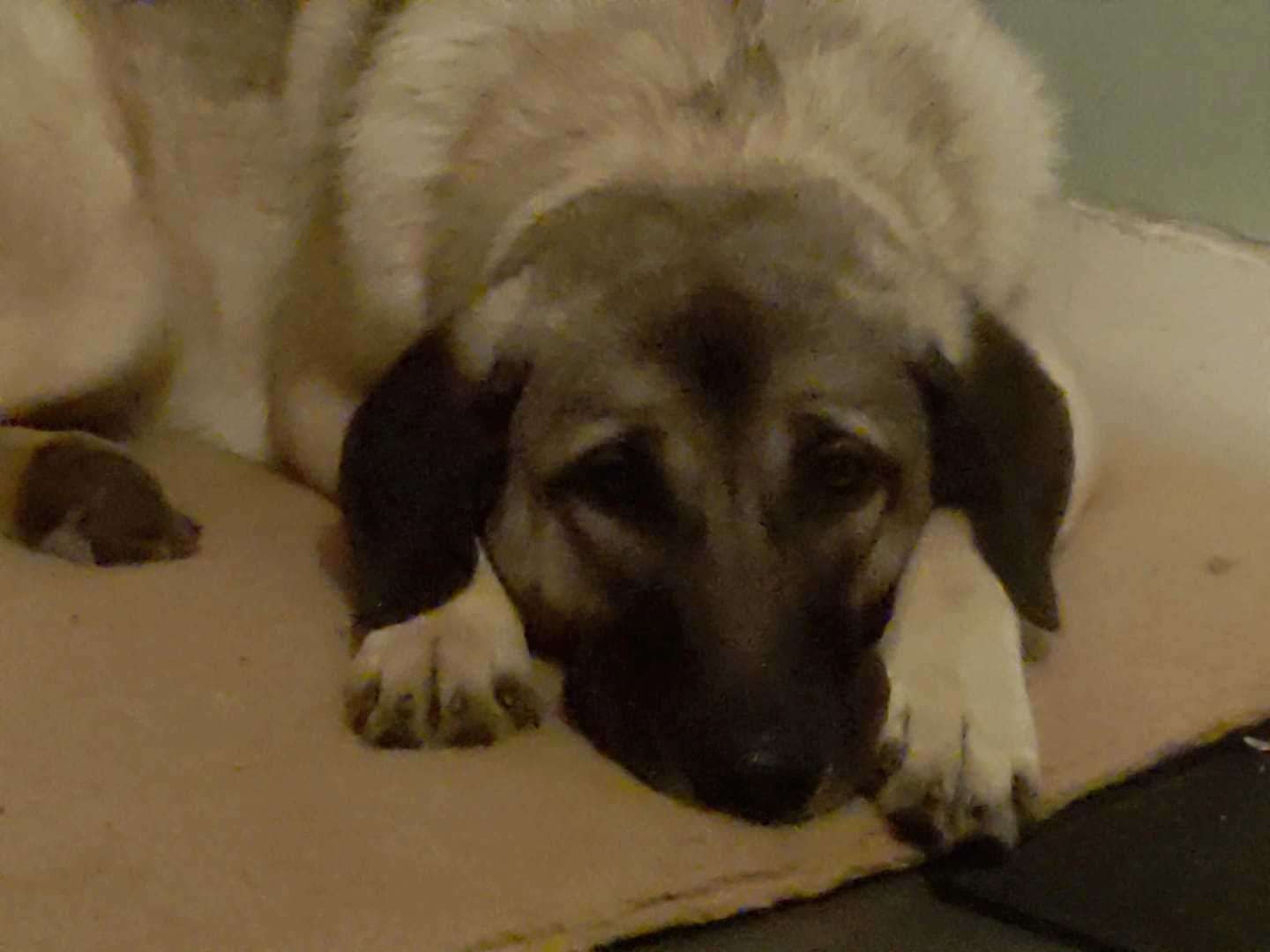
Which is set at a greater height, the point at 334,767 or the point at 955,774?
the point at 955,774

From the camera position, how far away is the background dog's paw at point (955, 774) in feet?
3.75

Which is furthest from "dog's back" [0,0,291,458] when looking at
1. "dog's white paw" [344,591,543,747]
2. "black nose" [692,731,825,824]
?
"black nose" [692,731,825,824]

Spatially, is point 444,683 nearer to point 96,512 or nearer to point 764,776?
point 764,776

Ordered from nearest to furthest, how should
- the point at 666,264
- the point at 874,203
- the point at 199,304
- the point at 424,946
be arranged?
the point at 424,946, the point at 666,264, the point at 874,203, the point at 199,304

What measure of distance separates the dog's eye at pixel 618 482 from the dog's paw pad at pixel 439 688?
0.51ft

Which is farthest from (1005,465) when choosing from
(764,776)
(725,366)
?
(764,776)

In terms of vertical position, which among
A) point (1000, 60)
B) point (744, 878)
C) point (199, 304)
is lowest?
point (199, 304)

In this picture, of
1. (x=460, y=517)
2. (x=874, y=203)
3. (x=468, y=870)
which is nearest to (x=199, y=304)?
(x=460, y=517)

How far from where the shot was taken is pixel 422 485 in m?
1.34

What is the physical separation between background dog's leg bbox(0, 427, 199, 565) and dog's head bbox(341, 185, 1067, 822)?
0.37 meters

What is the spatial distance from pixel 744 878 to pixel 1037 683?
413 mm

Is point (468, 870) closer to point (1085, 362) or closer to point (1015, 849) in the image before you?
point (1015, 849)

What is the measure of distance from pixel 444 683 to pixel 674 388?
33 cm

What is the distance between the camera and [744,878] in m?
1.10
